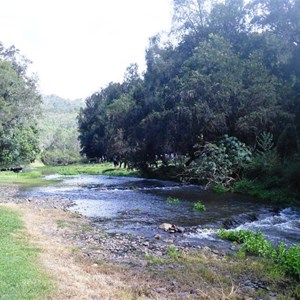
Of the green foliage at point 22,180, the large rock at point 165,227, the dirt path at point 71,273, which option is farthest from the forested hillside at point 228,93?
the dirt path at point 71,273

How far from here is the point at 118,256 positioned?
1188cm

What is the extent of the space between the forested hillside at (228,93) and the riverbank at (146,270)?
52.2ft

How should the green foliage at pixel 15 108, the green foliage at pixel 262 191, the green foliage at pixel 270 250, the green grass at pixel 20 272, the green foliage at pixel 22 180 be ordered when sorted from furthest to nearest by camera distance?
the green foliage at pixel 15 108 → the green foliage at pixel 22 180 → the green foliage at pixel 262 191 → the green foliage at pixel 270 250 → the green grass at pixel 20 272

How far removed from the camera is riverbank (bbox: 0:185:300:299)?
8625 millimetres

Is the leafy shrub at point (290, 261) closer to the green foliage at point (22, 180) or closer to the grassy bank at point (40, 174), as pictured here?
the green foliage at point (22, 180)

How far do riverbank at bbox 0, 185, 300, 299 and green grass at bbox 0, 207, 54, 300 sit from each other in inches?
13.2

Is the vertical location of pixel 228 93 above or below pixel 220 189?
above

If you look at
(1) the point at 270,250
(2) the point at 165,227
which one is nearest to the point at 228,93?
(2) the point at 165,227

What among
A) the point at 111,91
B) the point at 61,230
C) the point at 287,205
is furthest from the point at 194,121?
the point at 111,91

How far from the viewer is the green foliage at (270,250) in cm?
1013

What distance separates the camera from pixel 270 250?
11.9 metres

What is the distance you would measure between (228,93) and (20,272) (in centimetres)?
3004

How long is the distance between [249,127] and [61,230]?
23.3 meters

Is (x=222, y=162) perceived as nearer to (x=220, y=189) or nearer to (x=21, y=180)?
(x=220, y=189)
